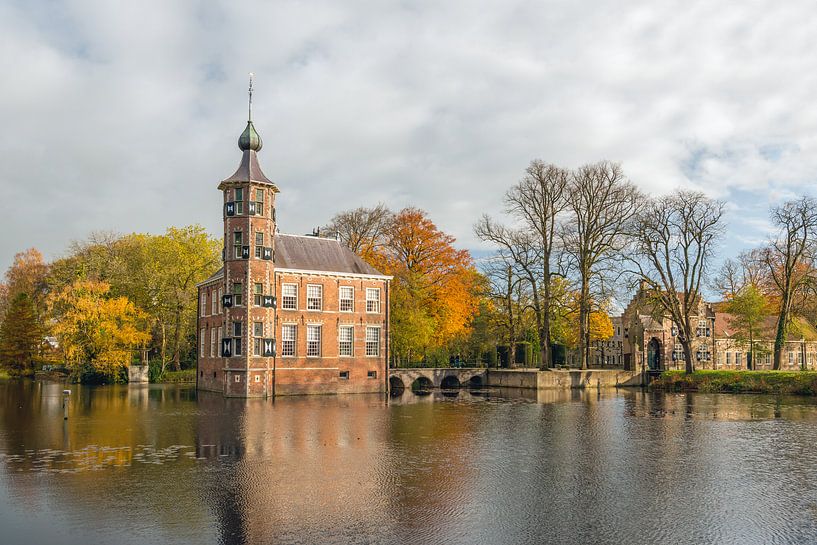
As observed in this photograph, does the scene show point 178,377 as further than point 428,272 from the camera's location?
Yes

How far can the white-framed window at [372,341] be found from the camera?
137ft

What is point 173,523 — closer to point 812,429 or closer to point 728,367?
point 812,429

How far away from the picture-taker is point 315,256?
4131 cm

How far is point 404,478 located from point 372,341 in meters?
27.8

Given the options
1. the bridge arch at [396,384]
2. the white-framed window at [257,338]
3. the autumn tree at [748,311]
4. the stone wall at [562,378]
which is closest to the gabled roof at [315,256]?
the white-framed window at [257,338]

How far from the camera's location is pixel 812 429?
77.7 ft

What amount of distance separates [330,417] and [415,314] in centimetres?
2035

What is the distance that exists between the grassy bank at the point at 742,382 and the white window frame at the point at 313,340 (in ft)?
86.2

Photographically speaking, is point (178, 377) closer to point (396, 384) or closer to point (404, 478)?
point (396, 384)

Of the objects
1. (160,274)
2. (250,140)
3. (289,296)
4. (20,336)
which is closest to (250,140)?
(250,140)

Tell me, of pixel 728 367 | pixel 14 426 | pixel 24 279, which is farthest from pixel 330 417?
pixel 24 279

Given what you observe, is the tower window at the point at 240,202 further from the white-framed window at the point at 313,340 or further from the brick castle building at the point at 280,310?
the white-framed window at the point at 313,340

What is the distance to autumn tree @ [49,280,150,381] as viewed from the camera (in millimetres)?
49719

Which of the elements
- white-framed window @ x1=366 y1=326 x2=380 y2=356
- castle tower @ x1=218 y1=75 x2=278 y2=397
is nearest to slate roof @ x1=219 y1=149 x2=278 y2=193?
castle tower @ x1=218 y1=75 x2=278 y2=397
